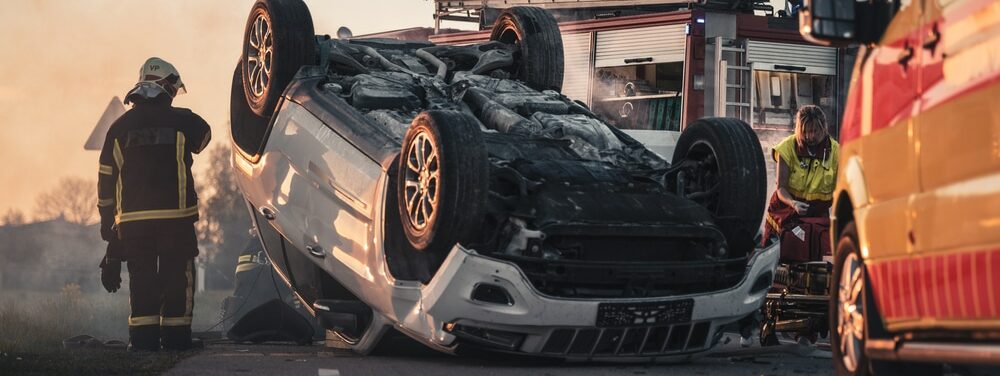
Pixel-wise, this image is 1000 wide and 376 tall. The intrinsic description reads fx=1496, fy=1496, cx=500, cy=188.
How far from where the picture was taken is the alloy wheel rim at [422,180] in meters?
7.23

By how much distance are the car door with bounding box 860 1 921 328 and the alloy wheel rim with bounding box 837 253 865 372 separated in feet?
0.84

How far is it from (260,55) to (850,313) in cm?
495

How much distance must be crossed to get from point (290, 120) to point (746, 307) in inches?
118

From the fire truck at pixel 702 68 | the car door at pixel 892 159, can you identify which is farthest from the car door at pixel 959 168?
the fire truck at pixel 702 68

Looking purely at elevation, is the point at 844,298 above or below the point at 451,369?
above

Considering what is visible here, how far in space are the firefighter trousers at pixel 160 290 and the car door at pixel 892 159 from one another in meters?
4.93

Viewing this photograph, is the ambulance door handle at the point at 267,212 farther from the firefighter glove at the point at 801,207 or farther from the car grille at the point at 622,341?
the firefighter glove at the point at 801,207

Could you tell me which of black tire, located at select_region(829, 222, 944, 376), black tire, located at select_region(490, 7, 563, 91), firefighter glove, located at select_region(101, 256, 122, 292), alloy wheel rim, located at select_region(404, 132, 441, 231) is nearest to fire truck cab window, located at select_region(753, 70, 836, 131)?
black tire, located at select_region(490, 7, 563, 91)

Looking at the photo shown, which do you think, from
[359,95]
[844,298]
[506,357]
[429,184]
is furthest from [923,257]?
[359,95]

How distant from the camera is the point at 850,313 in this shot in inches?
230

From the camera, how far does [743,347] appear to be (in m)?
9.52

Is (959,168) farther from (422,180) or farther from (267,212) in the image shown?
(267,212)

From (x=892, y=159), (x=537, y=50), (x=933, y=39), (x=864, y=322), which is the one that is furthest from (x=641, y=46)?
(x=933, y=39)

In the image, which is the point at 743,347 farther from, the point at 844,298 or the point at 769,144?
the point at 769,144
